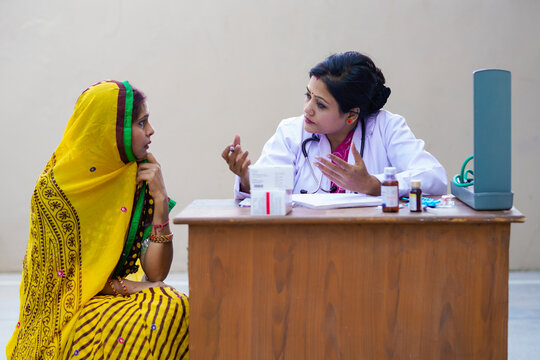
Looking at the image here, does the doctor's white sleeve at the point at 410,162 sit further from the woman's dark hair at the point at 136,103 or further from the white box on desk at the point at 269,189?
the woman's dark hair at the point at 136,103

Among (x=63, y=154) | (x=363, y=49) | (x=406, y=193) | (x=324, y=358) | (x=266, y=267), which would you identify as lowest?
(x=324, y=358)

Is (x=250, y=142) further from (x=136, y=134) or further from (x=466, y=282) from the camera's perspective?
(x=466, y=282)

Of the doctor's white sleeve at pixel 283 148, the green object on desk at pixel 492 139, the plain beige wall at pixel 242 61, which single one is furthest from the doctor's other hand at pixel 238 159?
the plain beige wall at pixel 242 61

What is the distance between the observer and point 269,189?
1.55 meters

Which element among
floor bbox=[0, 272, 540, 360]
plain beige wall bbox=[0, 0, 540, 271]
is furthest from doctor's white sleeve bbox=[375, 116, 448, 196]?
plain beige wall bbox=[0, 0, 540, 271]

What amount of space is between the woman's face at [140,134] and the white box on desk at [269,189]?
46 centimetres

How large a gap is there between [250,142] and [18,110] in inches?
67.0

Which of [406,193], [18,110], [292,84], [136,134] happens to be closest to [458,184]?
[406,193]

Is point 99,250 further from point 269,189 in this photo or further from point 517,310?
point 517,310

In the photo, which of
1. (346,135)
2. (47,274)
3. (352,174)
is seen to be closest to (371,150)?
(346,135)

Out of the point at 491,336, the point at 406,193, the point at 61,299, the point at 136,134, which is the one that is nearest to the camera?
the point at 491,336

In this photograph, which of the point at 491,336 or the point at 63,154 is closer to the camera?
the point at 491,336

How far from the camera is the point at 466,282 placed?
1.52 m

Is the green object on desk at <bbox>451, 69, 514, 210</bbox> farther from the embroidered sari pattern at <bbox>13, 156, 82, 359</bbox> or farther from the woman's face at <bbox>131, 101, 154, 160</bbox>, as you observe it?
the embroidered sari pattern at <bbox>13, 156, 82, 359</bbox>
